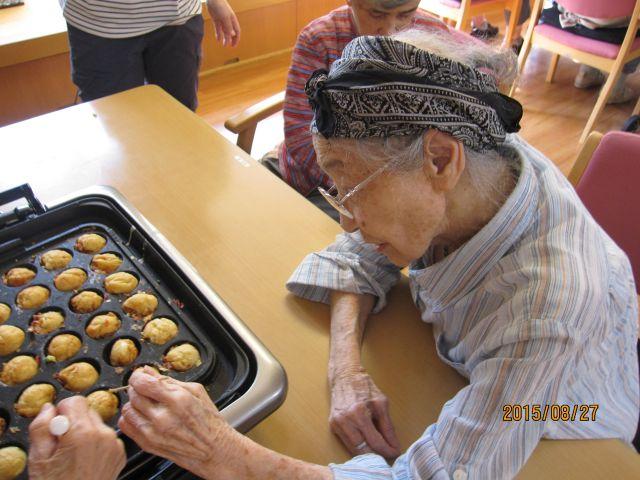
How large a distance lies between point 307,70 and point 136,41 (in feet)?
2.62

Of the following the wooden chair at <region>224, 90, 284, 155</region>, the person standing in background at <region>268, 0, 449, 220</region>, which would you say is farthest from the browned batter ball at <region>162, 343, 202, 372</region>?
the wooden chair at <region>224, 90, 284, 155</region>

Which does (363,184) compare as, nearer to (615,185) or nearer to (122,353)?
(122,353)

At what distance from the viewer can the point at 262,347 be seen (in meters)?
0.78

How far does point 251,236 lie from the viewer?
116cm

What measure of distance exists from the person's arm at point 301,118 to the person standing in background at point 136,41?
0.62 meters

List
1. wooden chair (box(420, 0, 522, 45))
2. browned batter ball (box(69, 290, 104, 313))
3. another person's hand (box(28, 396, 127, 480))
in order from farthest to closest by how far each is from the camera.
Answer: wooden chair (box(420, 0, 522, 45)) → browned batter ball (box(69, 290, 104, 313)) → another person's hand (box(28, 396, 127, 480))

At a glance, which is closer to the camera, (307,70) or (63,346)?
(63,346)

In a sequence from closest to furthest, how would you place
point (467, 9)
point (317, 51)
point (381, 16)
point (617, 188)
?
1. point (617, 188)
2. point (381, 16)
3. point (317, 51)
4. point (467, 9)

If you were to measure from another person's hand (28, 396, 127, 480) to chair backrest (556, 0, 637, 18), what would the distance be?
321 cm

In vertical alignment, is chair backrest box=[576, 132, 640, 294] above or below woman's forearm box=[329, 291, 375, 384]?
above

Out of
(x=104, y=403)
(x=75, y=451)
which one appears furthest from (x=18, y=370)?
(x=75, y=451)

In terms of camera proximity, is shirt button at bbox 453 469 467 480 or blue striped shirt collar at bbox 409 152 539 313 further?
blue striped shirt collar at bbox 409 152 539 313

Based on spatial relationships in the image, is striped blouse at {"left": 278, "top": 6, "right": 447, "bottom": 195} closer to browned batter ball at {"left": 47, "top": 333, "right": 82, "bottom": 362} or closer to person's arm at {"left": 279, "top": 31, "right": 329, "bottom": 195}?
person's arm at {"left": 279, "top": 31, "right": 329, "bottom": 195}

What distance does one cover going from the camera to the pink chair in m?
1.10
